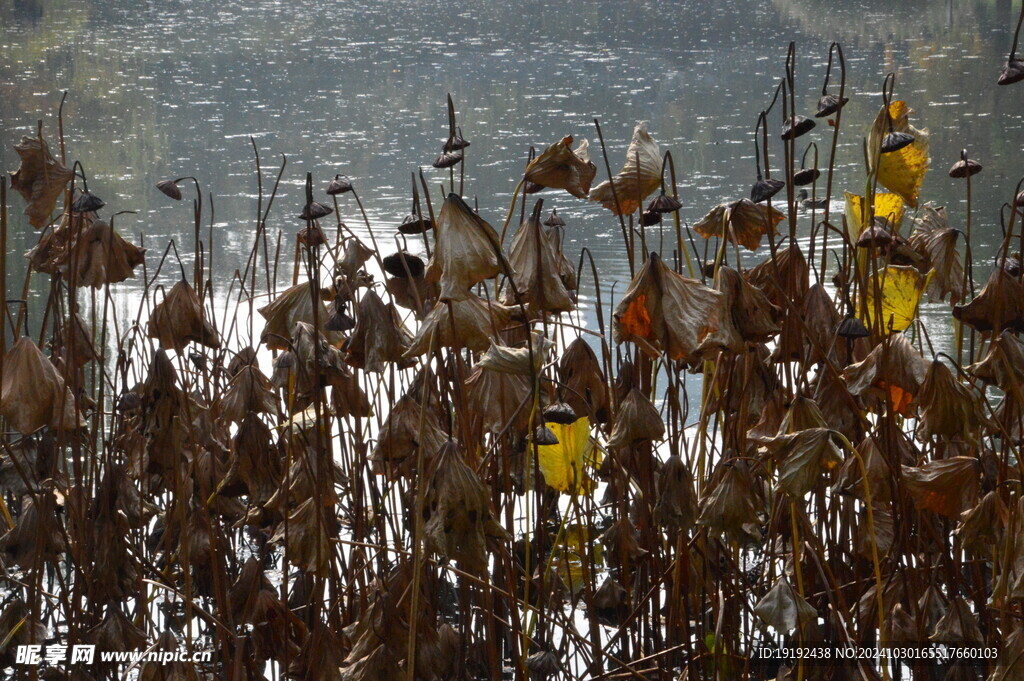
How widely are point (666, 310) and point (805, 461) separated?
128 millimetres

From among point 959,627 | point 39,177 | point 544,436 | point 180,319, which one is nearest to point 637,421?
point 544,436

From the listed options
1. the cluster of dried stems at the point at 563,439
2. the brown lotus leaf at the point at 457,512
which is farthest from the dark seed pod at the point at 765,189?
the brown lotus leaf at the point at 457,512

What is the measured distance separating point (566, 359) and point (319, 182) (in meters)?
2.33

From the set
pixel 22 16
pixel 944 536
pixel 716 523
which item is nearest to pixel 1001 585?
pixel 716 523

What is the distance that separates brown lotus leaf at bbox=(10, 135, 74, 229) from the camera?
904 mm

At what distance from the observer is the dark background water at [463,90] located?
9.80 feet

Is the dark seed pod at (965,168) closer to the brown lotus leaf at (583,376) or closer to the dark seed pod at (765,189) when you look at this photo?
the dark seed pod at (765,189)

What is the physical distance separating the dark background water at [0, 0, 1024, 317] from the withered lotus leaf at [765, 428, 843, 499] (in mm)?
1515

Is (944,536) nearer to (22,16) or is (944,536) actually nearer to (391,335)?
(391,335)

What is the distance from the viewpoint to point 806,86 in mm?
4152

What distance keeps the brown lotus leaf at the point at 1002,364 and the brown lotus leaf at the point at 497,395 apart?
1.04 feet

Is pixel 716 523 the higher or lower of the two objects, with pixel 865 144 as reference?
lower

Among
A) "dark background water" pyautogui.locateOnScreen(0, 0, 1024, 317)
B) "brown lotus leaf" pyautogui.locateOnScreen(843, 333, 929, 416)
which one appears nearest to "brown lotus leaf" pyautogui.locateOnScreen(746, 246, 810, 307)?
"brown lotus leaf" pyautogui.locateOnScreen(843, 333, 929, 416)

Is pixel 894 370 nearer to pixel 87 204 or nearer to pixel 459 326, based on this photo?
pixel 459 326
